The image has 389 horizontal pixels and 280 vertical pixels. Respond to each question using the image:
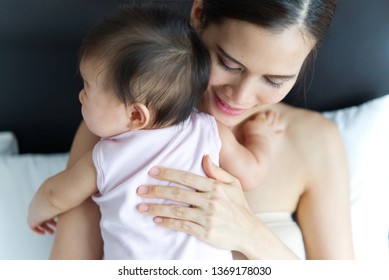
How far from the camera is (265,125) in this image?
149 centimetres

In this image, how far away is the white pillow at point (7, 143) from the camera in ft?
5.39

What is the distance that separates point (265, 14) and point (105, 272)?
2.15 ft

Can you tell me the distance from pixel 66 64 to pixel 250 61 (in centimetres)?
68

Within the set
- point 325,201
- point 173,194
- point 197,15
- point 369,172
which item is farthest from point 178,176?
point 369,172

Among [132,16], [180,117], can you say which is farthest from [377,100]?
[132,16]

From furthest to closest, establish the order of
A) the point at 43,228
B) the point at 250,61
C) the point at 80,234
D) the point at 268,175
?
the point at 268,175 → the point at 43,228 → the point at 80,234 → the point at 250,61

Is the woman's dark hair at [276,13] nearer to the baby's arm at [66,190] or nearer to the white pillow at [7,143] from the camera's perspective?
the baby's arm at [66,190]

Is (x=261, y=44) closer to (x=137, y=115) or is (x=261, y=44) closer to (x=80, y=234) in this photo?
(x=137, y=115)

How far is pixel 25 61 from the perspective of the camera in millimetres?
1553

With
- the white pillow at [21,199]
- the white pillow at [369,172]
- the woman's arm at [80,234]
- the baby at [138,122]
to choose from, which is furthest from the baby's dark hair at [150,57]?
the white pillow at [369,172]

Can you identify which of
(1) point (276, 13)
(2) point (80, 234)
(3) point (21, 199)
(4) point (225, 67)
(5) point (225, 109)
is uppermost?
(1) point (276, 13)

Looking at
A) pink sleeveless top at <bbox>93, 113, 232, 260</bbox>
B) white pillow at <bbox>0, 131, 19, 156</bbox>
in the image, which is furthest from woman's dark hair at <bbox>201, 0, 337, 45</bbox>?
white pillow at <bbox>0, 131, 19, 156</bbox>

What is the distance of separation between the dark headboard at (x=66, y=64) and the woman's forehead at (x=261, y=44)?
0.43m

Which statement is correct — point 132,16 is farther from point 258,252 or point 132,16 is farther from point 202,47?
point 258,252
